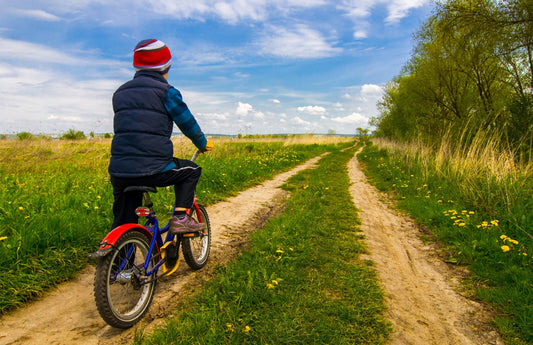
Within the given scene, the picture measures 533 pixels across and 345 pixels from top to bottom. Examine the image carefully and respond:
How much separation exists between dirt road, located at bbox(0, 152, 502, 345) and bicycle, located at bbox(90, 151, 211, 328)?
0.60 ft

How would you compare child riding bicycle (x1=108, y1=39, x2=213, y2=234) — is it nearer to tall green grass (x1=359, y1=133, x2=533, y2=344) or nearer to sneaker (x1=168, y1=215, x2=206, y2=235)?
sneaker (x1=168, y1=215, x2=206, y2=235)

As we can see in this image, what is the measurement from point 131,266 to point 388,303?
262 centimetres

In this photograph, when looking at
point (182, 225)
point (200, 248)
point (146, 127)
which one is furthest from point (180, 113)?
point (200, 248)

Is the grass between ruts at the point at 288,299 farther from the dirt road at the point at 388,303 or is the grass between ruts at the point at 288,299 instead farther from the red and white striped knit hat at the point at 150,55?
the red and white striped knit hat at the point at 150,55

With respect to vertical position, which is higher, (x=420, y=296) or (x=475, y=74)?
(x=475, y=74)

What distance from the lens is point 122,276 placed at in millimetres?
2404

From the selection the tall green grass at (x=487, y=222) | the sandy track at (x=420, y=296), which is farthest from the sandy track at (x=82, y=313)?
the tall green grass at (x=487, y=222)

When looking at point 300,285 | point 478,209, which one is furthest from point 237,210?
point 478,209

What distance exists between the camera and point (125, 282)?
2445mm

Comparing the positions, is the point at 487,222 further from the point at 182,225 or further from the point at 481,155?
the point at 182,225

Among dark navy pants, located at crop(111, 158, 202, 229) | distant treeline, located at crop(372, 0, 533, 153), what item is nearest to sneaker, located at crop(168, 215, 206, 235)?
dark navy pants, located at crop(111, 158, 202, 229)

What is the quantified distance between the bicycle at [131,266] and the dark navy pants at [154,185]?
90 mm

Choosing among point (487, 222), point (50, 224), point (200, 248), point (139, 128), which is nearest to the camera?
point (139, 128)

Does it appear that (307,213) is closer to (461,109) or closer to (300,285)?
(300,285)
